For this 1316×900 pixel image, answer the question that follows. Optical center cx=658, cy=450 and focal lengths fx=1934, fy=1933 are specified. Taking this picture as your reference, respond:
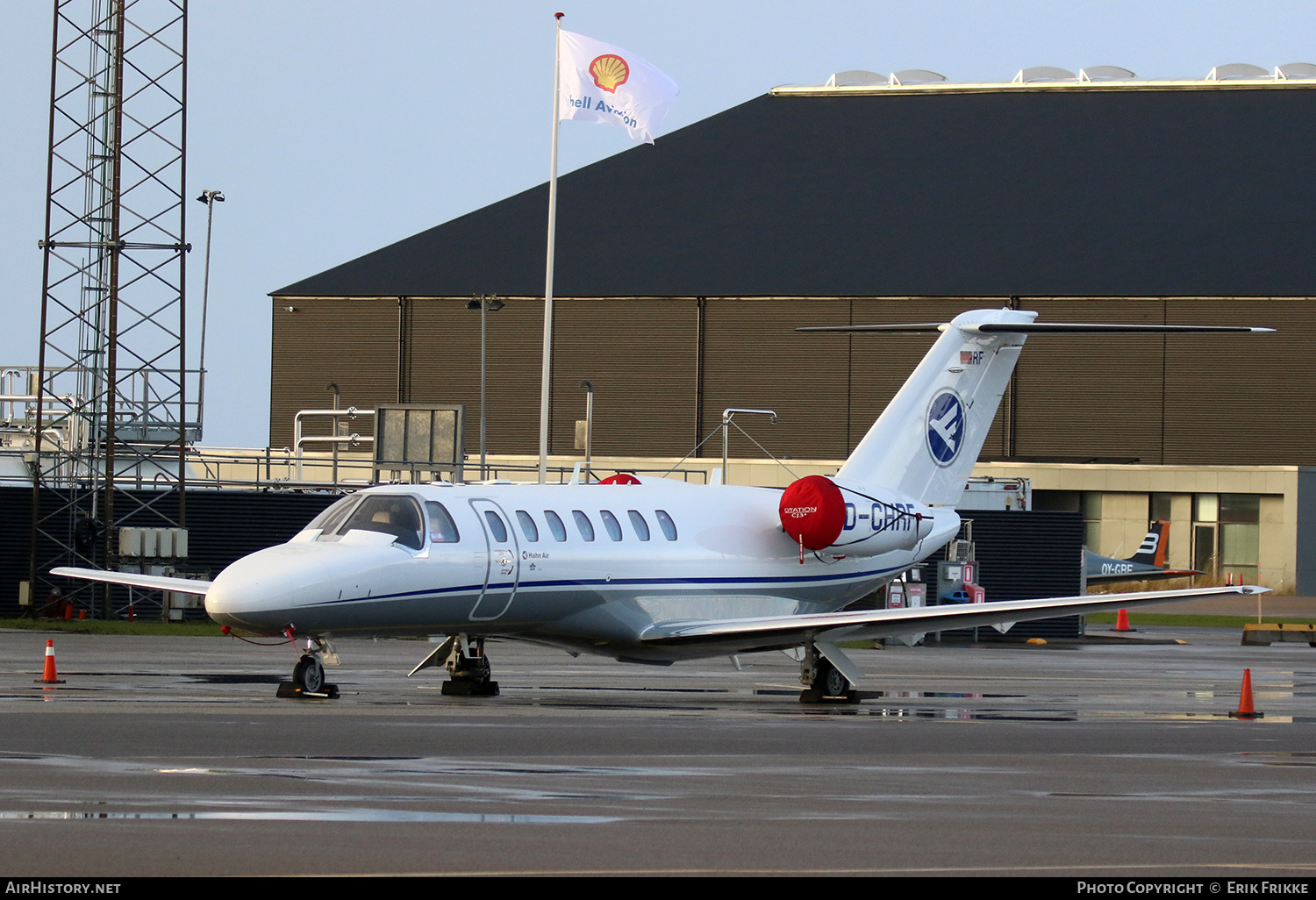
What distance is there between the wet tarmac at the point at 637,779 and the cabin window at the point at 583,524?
1.93m

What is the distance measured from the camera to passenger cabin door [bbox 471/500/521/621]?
21641 mm

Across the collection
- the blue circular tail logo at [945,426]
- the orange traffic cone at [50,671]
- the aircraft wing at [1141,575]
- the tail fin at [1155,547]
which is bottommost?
the aircraft wing at [1141,575]

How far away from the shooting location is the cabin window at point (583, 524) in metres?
22.9

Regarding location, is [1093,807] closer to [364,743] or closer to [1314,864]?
[1314,864]

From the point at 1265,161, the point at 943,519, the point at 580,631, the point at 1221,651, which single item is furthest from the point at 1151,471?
Answer: the point at 580,631

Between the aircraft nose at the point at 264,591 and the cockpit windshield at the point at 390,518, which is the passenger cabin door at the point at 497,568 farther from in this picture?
the aircraft nose at the point at 264,591

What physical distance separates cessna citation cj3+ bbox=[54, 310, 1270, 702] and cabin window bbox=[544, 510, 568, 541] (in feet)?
0.07

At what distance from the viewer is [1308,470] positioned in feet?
222

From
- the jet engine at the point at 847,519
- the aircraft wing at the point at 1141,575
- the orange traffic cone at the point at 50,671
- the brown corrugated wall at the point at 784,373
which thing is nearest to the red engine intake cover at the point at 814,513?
the jet engine at the point at 847,519

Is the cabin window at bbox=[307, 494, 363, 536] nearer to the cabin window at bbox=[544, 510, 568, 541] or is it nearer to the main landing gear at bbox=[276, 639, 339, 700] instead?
the main landing gear at bbox=[276, 639, 339, 700]

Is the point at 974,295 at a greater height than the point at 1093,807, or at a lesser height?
greater

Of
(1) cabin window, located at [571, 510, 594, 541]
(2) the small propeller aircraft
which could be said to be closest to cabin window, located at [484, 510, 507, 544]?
(1) cabin window, located at [571, 510, 594, 541]

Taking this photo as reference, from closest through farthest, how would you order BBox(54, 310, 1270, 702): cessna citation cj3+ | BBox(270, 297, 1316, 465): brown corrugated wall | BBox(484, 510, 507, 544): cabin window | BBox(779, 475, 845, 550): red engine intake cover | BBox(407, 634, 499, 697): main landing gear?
BBox(54, 310, 1270, 702): cessna citation cj3+
BBox(484, 510, 507, 544): cabin window
BBox(407, 634, 499, 697): main landing gear
BBox(779, 475, 845, 550): red engine intake cover
BBox(270, 297, 1316, 465): brown corrugated wall

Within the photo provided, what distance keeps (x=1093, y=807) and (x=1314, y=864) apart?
2577mm
